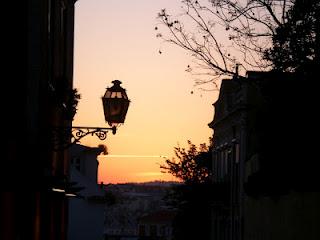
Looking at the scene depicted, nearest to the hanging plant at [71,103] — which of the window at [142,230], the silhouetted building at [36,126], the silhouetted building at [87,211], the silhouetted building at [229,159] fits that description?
the silhouetted building at [36,126]

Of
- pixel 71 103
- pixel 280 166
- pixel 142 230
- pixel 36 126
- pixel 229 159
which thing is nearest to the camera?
pixel 36 126

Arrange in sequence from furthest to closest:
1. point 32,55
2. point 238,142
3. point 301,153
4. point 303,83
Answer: point 238,142 → point 301,153 → point 303,83 → point 32,55

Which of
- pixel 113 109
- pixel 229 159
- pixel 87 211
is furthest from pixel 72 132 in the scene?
pixel 87 211

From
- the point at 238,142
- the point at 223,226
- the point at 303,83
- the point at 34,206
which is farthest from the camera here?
the point at 223,226

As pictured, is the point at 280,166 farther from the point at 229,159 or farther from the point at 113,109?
the point at 229,159

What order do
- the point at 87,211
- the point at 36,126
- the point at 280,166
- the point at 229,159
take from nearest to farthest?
1. the point at 36,126
2. the point at 280,166
3. the point at 229,159
4. the point at 87,211

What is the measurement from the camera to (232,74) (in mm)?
16422

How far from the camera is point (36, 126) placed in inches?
522

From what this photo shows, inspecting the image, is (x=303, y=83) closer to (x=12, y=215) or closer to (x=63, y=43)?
(x=63, y=43)

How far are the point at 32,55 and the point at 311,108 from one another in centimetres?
599

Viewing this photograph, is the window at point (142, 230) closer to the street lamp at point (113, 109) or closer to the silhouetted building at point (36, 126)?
the silhouetted building at point (36, 126)

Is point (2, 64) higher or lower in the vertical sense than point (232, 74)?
lower

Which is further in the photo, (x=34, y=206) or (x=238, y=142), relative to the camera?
(x=238, y=142)

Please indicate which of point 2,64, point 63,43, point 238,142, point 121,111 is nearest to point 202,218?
point 238,142
